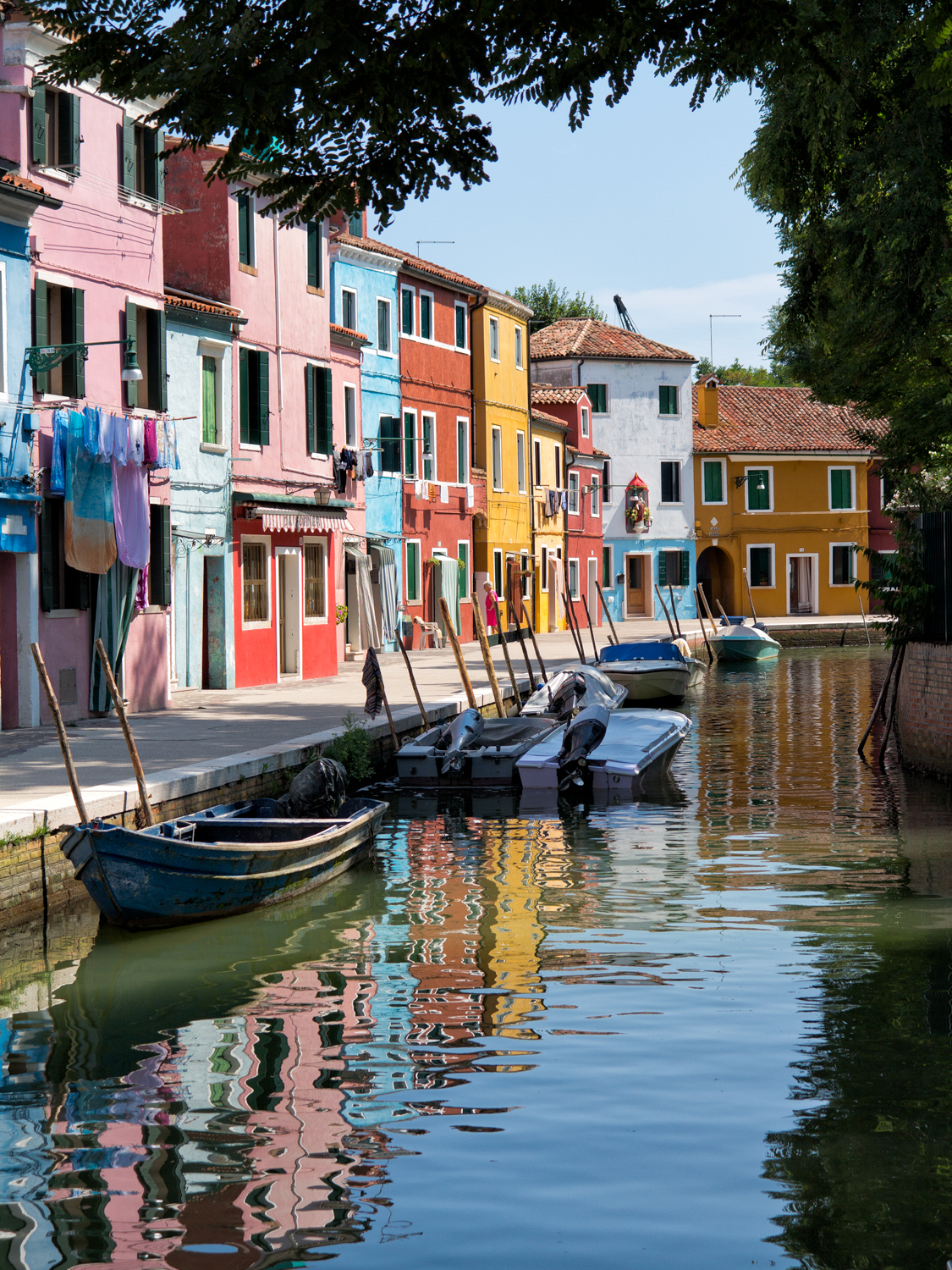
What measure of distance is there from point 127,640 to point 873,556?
9.82 meters

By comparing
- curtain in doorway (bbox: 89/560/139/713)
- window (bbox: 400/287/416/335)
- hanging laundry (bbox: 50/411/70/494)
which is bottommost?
curtain in doorway (bbox: 89/560/139/713)

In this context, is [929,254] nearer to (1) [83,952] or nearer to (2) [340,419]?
(1) [83,952]

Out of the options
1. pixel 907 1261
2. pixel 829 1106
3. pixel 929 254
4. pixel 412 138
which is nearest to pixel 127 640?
pixel 929 254

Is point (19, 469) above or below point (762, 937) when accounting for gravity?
above

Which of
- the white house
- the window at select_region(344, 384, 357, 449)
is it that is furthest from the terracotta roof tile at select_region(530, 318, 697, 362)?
the window at select_region(344, 384, 357, 449)

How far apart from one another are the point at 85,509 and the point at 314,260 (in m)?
11.0

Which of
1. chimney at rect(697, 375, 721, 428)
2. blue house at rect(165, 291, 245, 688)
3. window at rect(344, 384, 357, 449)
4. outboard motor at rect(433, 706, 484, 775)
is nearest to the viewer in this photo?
outboard motor at rect(433, 706, 484, 775)

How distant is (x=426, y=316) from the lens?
40594 mm

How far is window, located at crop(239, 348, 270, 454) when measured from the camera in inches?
1026

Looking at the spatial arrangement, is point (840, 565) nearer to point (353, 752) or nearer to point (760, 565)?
point (760, 565)

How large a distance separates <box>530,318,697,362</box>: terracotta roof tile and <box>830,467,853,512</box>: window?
23.4ft

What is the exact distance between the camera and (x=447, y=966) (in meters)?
9.85

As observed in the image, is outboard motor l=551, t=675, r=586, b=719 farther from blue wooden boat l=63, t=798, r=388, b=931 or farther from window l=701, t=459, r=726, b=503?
window l=701, t=459, r=726, b=503

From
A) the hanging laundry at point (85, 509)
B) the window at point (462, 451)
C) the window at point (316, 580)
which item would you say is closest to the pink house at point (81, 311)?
the hanging laundry at point (85, 509)
